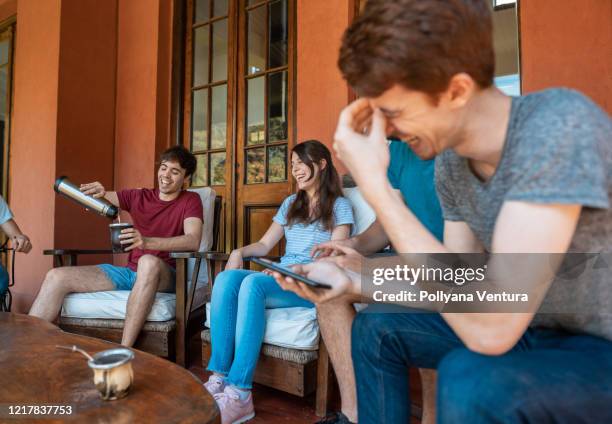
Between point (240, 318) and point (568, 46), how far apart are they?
1983 mm

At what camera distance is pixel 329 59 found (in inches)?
107

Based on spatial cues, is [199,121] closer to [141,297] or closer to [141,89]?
[141,89]

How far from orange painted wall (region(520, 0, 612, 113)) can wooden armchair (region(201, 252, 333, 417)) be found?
1.69 m

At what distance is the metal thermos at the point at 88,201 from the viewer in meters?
2.01

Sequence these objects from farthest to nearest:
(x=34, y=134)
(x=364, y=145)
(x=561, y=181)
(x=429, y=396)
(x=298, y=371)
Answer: (x=34, y=134)
(x=298, y=371)
(x=429, y=396)
(x=364, y=145)
(x=561, y=181)

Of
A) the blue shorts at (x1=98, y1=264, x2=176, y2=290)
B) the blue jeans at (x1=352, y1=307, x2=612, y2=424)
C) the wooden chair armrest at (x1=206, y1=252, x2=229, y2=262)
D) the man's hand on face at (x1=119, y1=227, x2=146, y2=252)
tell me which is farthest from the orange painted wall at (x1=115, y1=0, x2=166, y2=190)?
the blue jeans at (x1=352, y1=307, x2=612, y2=424)

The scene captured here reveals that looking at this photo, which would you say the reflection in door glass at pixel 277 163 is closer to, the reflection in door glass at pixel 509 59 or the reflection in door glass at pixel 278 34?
the reflection in door glass at pixel 278 34

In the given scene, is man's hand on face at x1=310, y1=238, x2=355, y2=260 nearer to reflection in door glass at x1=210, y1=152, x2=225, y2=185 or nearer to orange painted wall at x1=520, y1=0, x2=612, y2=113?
orange painted wall at x1=520, y1=0, x2=612, y2=113

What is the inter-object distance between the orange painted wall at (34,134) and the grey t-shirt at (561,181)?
330 centimetres

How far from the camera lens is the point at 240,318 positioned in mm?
1642

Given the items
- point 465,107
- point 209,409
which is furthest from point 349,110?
point 209,409

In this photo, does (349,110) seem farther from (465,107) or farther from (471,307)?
(471,307)

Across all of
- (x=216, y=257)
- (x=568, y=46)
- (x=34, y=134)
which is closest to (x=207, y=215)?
(x=216, y=257)

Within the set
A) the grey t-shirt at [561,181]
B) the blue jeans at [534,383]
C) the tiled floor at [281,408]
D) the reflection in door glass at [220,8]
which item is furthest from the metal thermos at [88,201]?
the reflection in door glass at [220,8]
